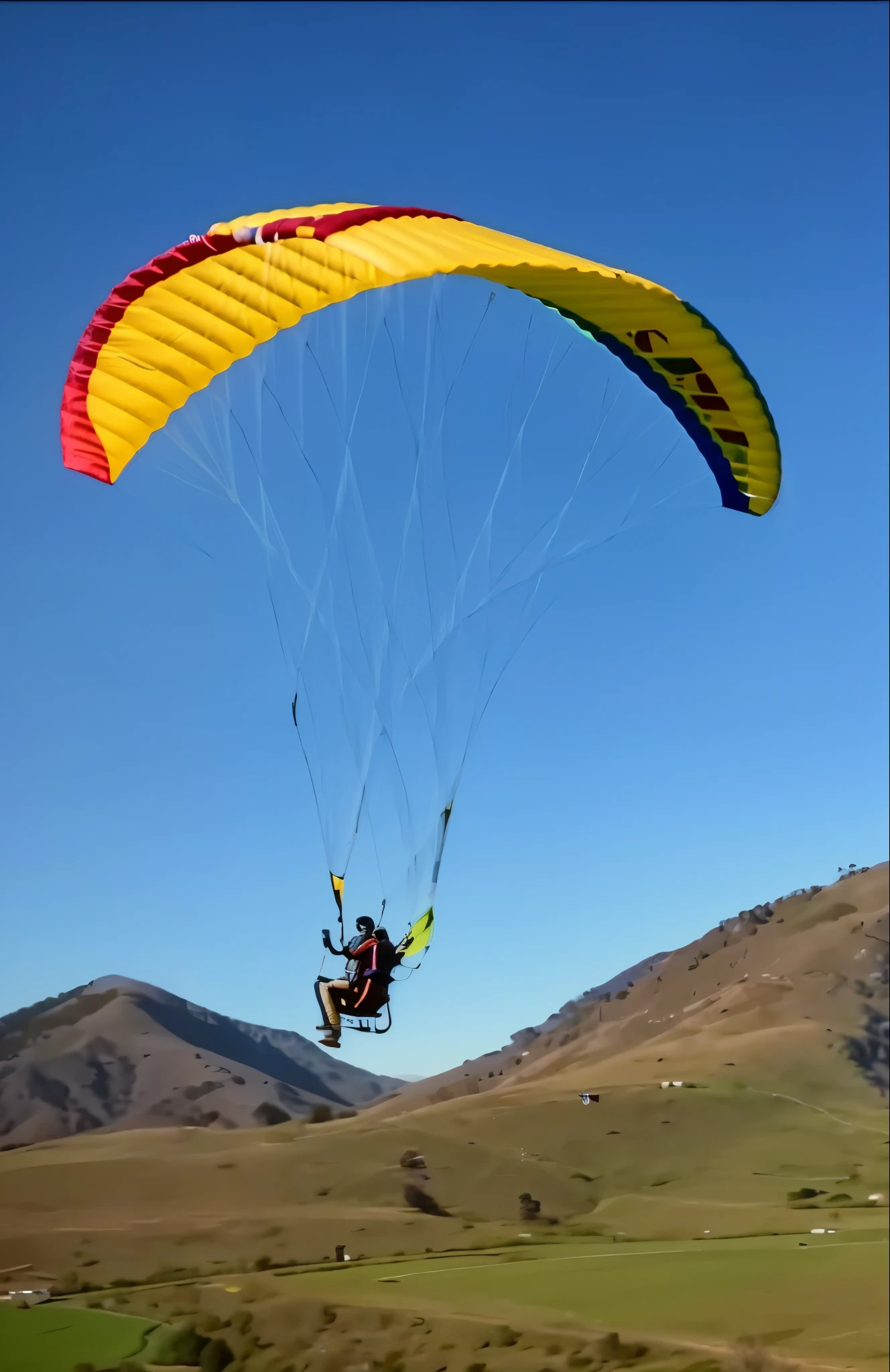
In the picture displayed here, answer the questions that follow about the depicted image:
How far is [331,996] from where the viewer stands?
1039 cm

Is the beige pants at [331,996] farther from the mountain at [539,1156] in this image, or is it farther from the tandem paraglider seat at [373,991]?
the mountain at [539,1156]

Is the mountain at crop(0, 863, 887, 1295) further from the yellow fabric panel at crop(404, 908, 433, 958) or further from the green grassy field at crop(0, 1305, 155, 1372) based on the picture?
the yellow fabric panel at crop(404, 908, 433, 958)

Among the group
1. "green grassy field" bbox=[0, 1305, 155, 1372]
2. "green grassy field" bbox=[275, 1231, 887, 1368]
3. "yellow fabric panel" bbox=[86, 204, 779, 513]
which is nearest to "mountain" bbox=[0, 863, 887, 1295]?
"green grassy field" bbox=[275, 1231, 887, 1368]

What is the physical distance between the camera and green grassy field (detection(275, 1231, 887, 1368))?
30.6m

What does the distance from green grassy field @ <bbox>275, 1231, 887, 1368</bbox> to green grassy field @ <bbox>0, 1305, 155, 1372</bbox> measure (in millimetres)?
5861

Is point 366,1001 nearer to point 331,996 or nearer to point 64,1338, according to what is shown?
point 331,996

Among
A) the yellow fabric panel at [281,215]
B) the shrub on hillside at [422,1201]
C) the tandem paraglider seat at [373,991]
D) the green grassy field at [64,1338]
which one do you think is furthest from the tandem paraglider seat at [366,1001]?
the shrub on hillside at [422,1201]

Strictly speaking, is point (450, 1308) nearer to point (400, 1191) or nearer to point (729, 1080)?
point (400, 1191)

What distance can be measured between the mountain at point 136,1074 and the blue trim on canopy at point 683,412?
56018 mm

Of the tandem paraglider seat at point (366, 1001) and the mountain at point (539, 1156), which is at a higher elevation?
the tandem paraglider seat at point (366, 1001)

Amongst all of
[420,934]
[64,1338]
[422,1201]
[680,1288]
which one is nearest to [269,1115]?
[422,1201]

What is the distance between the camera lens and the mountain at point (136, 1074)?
6688 cm

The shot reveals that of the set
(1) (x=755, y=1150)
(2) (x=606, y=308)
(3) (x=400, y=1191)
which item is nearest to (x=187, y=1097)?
(3) (x=400, y=1191)

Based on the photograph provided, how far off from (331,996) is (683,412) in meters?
7.03
